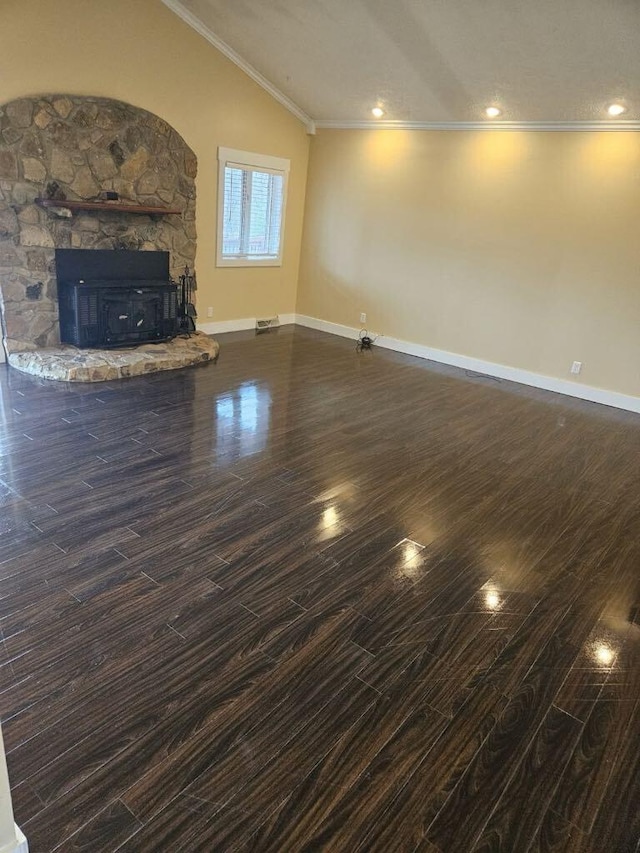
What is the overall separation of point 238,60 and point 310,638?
628 cm

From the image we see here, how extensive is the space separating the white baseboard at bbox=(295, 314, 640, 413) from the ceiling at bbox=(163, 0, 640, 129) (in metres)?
2.44

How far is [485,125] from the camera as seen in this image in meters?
5.79

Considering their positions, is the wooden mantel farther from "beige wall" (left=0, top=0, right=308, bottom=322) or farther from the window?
the window

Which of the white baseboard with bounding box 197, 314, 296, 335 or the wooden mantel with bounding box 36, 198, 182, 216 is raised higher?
the wooden mantel with bounding box 36, 198, 182, 216

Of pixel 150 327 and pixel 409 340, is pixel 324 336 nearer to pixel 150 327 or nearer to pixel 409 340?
pixel 409 340

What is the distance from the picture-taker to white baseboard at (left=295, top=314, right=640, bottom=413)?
18.3 ft

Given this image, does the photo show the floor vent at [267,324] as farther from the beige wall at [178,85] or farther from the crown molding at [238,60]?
the crown molding at [238,60]

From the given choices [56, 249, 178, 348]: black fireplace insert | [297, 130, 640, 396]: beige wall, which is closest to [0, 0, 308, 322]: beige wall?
[297, 130, 640, 396]: beige wall

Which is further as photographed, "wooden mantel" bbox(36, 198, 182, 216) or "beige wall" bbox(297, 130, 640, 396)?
"beige wall" bbox(297, 130, 640, 396)

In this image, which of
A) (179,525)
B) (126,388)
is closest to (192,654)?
(179,525)

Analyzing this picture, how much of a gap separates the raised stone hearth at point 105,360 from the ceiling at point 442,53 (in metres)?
3.12

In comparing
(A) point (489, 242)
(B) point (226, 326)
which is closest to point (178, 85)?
(B) point (226, 326)

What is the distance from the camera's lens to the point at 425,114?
6.02 meters

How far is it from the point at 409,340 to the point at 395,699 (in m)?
5.49
